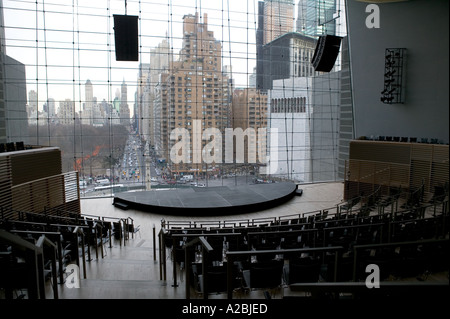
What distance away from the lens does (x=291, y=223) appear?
23.0 feet

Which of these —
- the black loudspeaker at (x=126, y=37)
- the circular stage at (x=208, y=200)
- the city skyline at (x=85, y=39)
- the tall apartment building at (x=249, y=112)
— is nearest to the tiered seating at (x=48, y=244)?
the circular stage at (x=208, y=200)

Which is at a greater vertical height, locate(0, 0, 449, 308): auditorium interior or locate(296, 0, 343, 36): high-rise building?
locate(296, 0, 343, 36): high-rise building

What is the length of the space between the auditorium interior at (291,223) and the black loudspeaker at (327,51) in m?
1.56

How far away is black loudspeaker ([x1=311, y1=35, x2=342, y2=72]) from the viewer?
11.5 metres

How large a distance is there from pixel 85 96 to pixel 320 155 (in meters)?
9.72

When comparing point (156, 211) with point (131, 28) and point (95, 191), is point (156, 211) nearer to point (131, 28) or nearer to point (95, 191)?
point (95, 191)

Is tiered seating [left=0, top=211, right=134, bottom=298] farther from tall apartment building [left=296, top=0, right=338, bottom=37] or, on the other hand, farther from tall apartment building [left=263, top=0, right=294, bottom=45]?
tall apartment building [left=296, top=0, right=338, bottom=37]

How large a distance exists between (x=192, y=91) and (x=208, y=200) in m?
4.80

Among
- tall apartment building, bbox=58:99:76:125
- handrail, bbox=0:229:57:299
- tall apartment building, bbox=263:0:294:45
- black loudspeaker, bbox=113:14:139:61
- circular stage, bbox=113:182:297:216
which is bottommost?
circular stage, bbox=113:182:297:216

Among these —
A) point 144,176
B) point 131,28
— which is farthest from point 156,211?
point 131,28

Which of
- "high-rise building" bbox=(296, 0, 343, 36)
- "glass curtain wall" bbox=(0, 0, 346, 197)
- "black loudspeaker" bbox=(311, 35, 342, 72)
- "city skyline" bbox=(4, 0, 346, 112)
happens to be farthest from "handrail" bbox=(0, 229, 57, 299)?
"high-rise building" bbox=(296, 0, 343, 36)

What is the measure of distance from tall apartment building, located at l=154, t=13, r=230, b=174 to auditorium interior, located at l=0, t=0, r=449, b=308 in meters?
2.48

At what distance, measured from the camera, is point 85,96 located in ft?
41.7

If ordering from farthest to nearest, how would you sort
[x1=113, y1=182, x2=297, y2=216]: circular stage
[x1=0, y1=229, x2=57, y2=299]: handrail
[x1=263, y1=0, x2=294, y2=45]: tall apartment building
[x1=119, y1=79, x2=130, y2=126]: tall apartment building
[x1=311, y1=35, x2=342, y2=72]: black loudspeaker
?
[x1=263, y1=0, x2=294, y2=45]: tall apartment building → [x1=119, y1=79, x2=130, y2=126]: tall apartment building → [x1=311, y1=35, x2=342, y2=72]: black loudspeaker → [x1=113, y1=182, x2=297, y2=216]: circular stage → [x1=0, y1=229, x2=57, y2=299]: handrail
